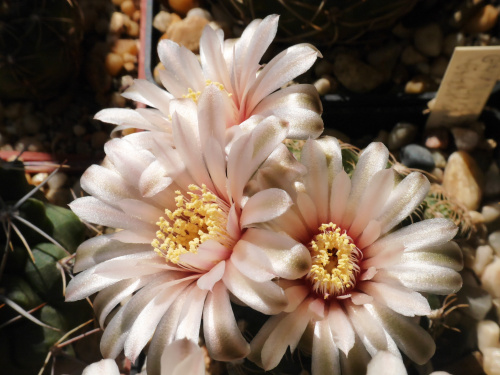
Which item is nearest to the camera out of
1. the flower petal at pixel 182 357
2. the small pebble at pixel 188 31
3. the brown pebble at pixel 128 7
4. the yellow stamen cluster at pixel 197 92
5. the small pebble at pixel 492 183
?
the flower petal at pixel 182 357

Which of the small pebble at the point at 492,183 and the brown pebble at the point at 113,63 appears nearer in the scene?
the small pebble at the point at 492,183

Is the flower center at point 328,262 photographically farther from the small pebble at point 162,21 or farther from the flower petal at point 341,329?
the small pebble at point 162,21

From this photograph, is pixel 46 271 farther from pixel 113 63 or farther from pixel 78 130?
pixel 113 63

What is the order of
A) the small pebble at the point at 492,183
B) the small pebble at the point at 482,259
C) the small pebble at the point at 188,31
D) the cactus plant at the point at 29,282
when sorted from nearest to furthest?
the cactus plant at the point at 29,282 → the small pebble at the point at 482,259 → the small pebble at the point at 492,183 → the small pebble at the point at 188,31

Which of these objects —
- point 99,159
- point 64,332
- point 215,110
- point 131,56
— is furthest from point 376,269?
point 131,56

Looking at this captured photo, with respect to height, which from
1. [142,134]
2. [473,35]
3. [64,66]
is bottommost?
[473,35]

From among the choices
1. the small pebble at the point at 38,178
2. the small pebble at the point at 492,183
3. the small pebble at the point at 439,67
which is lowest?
the small pebble at the point at 492,183

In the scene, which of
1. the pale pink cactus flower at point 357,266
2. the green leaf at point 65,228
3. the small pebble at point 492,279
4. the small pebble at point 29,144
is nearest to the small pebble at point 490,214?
the small pebble at point 492,279

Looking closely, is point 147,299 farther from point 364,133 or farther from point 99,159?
point 364,133
